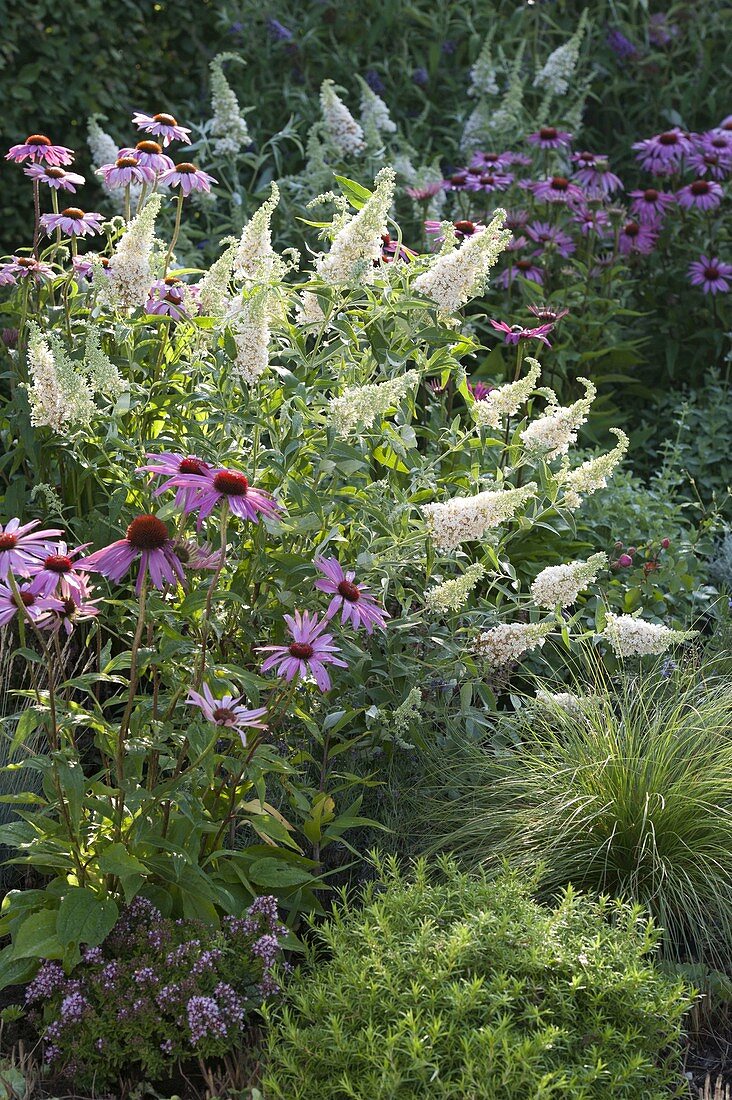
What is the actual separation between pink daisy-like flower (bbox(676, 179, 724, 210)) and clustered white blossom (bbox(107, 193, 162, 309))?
3.41m

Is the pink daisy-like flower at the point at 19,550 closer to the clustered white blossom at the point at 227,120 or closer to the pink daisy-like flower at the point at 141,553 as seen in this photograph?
the pink daisy-like flower at the point at 141,553

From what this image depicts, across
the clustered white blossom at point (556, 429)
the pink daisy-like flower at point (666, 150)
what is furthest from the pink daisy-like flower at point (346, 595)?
the pink daisy-like flower at point (666, 150)

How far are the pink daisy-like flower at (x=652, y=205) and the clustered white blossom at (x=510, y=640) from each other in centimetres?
350

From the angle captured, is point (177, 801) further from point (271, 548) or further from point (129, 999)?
point (271, 548)

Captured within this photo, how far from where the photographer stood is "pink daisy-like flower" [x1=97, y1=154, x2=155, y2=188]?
3.41 m

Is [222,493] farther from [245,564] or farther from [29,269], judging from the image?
[29,269]

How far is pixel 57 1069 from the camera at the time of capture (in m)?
2.40

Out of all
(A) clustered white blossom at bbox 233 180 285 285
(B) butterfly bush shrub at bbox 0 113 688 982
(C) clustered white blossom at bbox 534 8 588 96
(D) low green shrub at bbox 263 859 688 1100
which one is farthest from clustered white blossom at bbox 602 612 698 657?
(C) clustered white blossom at bbox 534 8 588 96

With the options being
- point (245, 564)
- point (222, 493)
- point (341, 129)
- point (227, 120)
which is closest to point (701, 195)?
point (341, 129)

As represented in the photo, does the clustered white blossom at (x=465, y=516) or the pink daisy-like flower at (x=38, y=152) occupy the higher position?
the pink daisy-like flower at (x=38, y=152)

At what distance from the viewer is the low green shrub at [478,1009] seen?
2.00 metres

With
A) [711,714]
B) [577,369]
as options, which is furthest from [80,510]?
[577,369]

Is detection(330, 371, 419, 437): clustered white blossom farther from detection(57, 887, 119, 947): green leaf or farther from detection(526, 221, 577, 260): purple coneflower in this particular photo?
detection(526, 221, 577, 260): purple coneflower

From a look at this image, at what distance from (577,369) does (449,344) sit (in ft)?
7.34
